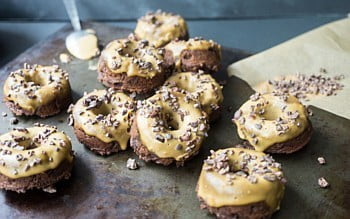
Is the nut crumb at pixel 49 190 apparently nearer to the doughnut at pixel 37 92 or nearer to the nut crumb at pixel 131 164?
the nut crumb at pixel 131 164

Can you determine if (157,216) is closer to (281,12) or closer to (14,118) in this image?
(14,118)

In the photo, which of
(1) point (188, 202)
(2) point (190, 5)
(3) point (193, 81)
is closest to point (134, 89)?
(3) point (193, 81)

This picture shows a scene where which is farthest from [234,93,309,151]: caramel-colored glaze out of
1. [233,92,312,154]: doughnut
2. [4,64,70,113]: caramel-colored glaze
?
[4,64,70,113]: caramel-colored glaze

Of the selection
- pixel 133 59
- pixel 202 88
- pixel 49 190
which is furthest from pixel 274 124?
pixel 49 190

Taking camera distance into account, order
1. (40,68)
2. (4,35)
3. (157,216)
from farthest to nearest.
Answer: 1. (4,35)
2. (40,68)
3. (157,216)

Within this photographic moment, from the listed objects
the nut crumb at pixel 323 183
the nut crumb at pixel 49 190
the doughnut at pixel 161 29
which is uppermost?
the doughnut at pixel 161 29

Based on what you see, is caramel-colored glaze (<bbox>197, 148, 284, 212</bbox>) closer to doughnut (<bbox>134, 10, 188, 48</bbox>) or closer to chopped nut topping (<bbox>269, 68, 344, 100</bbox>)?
chopped nut topping (<bbox>269, 68, 344, 100</bbox>)

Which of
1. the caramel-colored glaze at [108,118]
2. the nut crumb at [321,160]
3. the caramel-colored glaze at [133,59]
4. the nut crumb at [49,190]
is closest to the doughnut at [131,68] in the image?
the caramel-colored glaze at [133,59]
